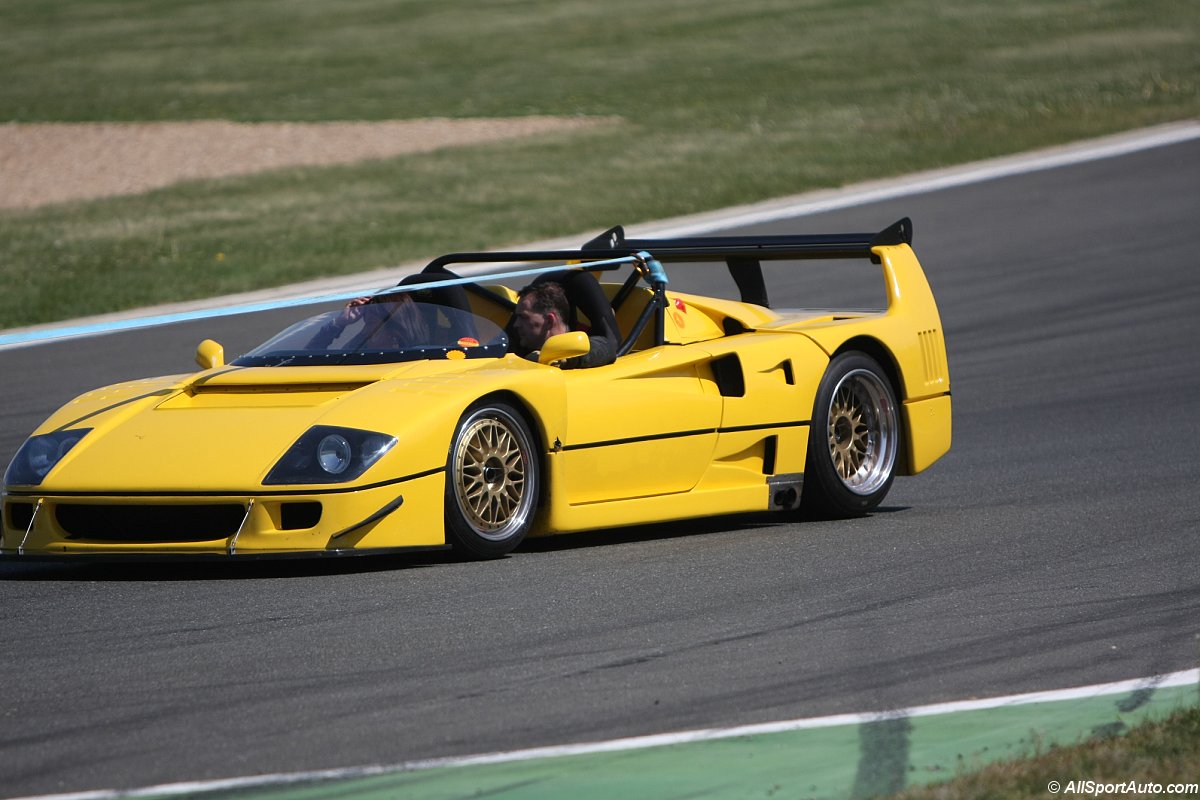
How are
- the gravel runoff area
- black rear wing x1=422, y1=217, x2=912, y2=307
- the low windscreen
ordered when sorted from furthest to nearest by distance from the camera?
the gravel runoff area < black rear wing x1=422, y1=217, x2=912, y2=307 < the low windscreen

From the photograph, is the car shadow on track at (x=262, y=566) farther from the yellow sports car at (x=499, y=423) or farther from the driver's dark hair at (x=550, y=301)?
the driver's dark hair at (x=550, y=301)

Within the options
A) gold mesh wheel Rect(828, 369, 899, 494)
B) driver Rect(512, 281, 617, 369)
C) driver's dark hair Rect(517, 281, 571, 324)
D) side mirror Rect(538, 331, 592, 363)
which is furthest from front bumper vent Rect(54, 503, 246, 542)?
gold mesh wheel Rect(828, 369, 899, 494)

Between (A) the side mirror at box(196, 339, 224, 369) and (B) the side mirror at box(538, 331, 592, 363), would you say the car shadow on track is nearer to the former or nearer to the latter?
(B) the side mirror at box(538, 331, 592, 363)

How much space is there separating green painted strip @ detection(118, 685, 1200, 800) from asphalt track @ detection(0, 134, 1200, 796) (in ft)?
0.58

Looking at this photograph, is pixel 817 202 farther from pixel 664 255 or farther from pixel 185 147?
pixel 664 255

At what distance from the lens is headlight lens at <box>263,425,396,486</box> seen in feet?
23.4

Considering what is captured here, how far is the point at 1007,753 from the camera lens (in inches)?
186

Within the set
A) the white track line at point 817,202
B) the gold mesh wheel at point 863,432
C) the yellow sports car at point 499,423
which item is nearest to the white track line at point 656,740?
the yellow sports car at point 499,423

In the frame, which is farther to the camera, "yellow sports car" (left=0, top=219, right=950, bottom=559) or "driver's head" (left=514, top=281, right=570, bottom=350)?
"driver's head" (left=514, top=281, right=570, bottom=350)

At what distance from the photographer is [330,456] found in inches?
284

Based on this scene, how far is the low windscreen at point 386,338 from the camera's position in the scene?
323 inches

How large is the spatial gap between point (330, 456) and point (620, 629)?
4.87 ft

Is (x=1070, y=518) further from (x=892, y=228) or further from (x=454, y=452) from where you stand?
(x=454, y=452)

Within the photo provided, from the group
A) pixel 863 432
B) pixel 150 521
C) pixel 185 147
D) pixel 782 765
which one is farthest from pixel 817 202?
pixel 782 765
